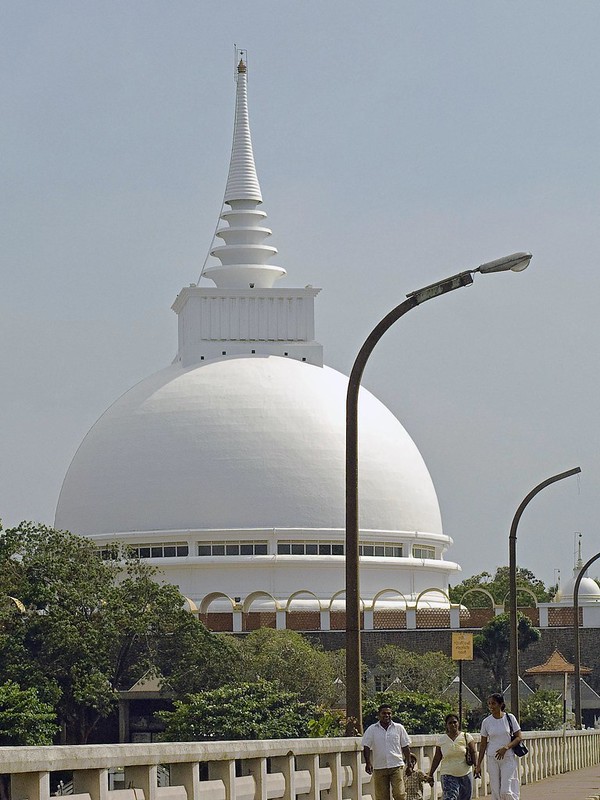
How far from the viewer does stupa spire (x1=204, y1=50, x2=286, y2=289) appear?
88625 millimetres

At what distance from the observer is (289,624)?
76.1 m

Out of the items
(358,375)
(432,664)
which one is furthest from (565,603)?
(358,375)

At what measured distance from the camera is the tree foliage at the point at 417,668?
69.0m

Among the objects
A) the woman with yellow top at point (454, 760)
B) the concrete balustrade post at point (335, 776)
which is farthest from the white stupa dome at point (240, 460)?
the concrete balustrade post at point (335, 776)

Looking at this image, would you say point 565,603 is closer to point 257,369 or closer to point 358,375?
point 257,369

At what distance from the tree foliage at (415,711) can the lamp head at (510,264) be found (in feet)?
97.7

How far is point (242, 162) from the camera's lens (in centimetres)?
9131

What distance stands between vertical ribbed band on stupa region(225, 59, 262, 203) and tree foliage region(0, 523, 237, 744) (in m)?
31.8

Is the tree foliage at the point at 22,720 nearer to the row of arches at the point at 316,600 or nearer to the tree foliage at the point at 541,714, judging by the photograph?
the tree foliage at the point at 541,714

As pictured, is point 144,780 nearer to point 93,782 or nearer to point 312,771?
point 93,782

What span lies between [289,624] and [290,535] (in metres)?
5.76

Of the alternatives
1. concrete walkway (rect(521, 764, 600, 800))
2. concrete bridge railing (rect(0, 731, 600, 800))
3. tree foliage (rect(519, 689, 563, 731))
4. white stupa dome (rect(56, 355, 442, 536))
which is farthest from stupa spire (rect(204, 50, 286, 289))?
concrete bridge railing (rect(0, 731, 600, 800))

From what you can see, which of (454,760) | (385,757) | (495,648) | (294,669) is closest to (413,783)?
(454,760)

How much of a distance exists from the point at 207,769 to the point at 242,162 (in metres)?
75.8
